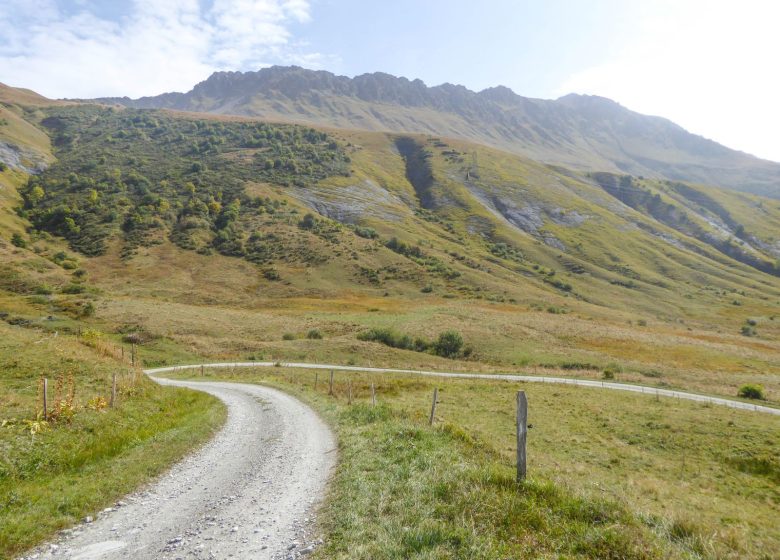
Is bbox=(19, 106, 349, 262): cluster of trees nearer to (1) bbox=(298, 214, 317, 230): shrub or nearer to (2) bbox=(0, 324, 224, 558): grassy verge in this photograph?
(1) bbox=(298, 214, 317, 230): shrub

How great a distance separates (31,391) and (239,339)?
44.2m

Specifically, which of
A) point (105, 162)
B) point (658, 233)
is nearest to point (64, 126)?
point (105, 162)

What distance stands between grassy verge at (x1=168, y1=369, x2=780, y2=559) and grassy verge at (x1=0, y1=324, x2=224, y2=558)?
593 cm

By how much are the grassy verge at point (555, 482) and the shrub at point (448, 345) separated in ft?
85.1

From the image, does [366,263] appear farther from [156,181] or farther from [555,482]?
[555,482]

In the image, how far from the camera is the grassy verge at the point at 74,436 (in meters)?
9.80

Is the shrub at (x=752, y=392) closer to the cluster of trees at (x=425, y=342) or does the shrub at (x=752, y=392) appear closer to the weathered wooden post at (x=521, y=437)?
the cluster of trees at (x=425, y=342)

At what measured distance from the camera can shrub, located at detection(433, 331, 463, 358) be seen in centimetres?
6078

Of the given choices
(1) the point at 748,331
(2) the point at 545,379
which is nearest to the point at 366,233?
(2) the point at 545,379

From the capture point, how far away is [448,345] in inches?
2425

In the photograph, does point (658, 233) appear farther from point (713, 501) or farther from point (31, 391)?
point (31, 391)

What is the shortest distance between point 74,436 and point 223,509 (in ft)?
26.2

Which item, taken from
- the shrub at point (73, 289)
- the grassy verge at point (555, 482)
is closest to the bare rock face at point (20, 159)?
the shrub at point (73, 289)

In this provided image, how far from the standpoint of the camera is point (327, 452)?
15562 mm
